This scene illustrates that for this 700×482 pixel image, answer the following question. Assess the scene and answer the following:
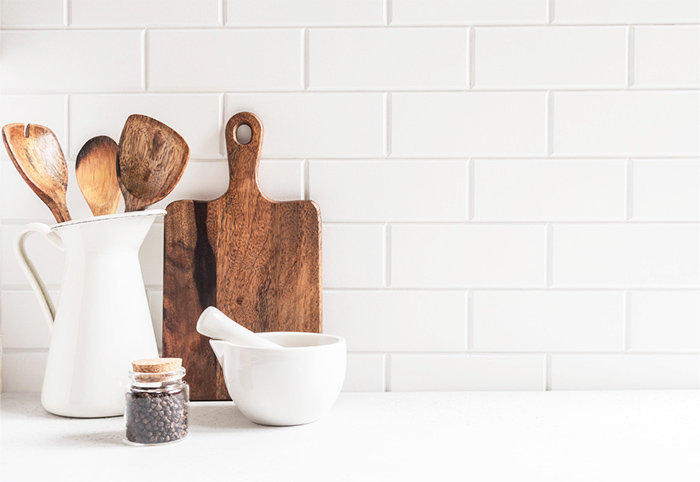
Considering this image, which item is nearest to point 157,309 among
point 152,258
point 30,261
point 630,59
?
point 152,258

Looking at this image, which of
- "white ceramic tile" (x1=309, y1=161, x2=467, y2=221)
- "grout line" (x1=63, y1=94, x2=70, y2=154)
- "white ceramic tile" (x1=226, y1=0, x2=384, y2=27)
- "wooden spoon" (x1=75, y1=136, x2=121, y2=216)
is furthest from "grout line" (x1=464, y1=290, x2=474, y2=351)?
"grout line" (x1=63, y1=94, x2=70, y2=154)

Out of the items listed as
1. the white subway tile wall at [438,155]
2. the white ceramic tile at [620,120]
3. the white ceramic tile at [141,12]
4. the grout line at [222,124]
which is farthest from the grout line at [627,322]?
the white ceramic tile at [141,12]

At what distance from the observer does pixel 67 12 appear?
2.94 feet

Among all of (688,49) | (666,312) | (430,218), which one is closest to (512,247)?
(430,218)

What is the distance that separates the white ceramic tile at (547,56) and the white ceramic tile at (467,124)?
0.03m

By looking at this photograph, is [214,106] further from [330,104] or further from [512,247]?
[512,247]

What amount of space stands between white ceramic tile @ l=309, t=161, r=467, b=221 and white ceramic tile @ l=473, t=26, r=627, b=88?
155 mm

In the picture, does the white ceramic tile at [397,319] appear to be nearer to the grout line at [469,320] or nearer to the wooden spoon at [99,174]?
the grout line at [469,320]

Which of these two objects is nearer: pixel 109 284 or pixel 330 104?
pixel 109 284

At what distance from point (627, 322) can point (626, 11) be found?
478mm

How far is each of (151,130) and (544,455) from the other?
656 millimetres

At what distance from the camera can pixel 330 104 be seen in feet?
2.97

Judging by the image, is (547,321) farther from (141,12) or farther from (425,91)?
(141,12)

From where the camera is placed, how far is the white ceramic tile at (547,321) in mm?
916
